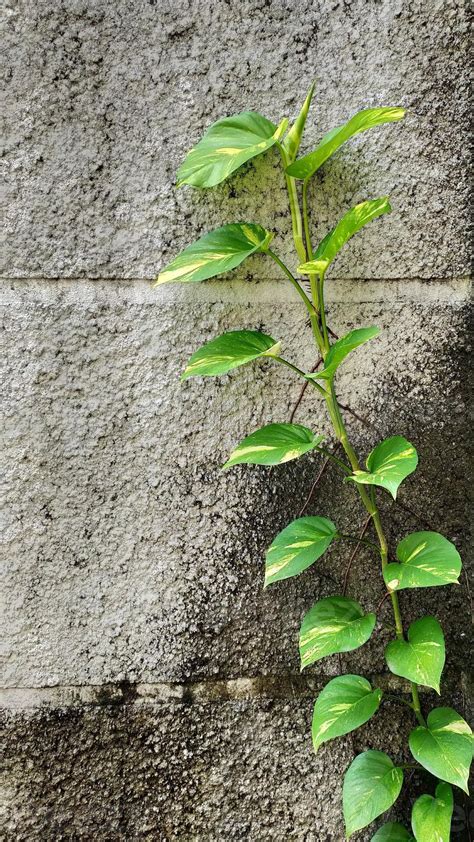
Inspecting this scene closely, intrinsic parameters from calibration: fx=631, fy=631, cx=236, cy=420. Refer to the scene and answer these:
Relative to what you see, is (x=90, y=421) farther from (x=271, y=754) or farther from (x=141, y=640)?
(x=271, y=754)

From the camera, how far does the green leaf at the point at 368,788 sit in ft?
2.41

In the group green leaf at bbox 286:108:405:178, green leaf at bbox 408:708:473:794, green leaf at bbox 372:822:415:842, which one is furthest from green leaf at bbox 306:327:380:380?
green leaf at bbox 372:822:415:842

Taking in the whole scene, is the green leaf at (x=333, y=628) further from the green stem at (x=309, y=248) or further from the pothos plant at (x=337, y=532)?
the green stem at (x=309, y=248)

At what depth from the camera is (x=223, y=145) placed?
0.81m

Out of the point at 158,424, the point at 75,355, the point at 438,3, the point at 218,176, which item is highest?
the point at 438,3

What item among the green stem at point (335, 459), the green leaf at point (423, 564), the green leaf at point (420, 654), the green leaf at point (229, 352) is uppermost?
the green leaf at point (229, 352)

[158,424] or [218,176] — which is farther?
[158,424]

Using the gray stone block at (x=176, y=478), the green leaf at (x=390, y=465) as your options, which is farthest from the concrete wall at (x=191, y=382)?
the green leaf at (x=390, y=465)

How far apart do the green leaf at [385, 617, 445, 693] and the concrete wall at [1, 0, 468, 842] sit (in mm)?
98

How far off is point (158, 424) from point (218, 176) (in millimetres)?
345

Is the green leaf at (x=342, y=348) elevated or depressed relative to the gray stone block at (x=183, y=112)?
depressed

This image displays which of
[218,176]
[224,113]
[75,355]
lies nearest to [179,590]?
[75,355]

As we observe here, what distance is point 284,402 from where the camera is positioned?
92 centimetres

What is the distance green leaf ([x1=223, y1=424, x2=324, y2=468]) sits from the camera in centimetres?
77
